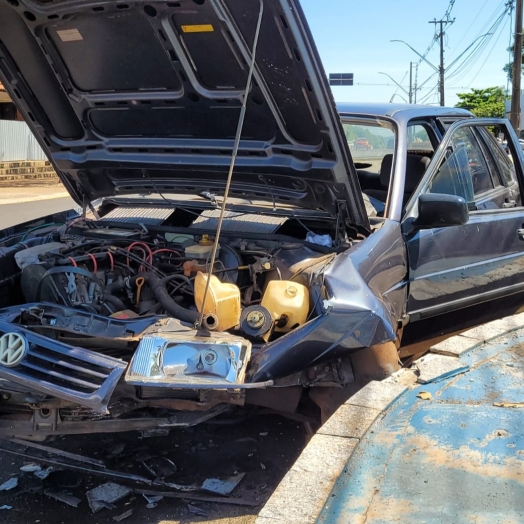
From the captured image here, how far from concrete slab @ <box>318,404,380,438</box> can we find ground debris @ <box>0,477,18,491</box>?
1756mm

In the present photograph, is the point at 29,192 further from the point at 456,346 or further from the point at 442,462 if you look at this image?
the point at 442,462

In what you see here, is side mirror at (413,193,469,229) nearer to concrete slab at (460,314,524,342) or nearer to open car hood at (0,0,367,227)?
open car hood at (0,0,367,227)

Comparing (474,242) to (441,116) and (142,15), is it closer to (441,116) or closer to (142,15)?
(441,116)

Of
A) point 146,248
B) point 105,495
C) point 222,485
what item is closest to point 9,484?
point 105,495

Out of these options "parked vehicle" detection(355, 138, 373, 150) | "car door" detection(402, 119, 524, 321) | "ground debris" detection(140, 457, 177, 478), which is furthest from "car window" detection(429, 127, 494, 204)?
"ground debris" detection(140, 457, 177, 478)

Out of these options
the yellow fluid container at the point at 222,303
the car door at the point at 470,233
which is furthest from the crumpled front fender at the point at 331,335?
the car door at the point at 470,233

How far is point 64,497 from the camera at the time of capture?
3432mm

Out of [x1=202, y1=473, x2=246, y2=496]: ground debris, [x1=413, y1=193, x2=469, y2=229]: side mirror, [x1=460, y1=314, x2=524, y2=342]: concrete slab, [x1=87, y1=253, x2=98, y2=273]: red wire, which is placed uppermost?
[x1=413, y1=193, x2=469, y2=229]: side mirror

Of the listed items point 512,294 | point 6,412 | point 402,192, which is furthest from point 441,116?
point 6,412

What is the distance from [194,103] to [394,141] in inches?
52.6

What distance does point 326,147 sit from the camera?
3496 mm

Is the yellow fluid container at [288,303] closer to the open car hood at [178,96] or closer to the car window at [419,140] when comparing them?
the open car hood at [178,96]

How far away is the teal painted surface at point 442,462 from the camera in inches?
94.4

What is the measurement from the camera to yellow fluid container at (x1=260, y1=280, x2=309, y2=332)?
3.22 m
